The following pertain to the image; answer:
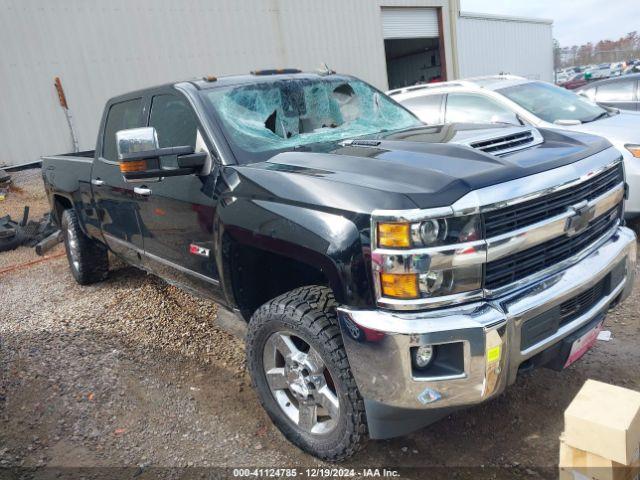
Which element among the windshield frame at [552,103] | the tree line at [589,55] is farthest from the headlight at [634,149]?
the tree line at [589,55]

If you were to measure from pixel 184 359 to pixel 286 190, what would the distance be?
1.86 m

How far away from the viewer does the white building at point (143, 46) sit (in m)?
11.1

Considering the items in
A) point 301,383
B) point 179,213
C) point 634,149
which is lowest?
point 301,383

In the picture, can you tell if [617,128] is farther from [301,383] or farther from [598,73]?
[598,73]

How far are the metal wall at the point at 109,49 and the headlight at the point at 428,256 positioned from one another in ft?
37.7

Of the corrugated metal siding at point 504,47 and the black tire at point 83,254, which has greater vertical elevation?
the corrugated metal siding at point 504,47

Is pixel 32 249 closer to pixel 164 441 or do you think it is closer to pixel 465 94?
pixel 164 441

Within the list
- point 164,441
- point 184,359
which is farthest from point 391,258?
point 184,359

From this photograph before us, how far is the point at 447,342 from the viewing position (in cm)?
204

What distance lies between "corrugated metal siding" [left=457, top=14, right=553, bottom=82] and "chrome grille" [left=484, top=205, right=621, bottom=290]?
18.6 meters

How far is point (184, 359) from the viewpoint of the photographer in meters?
3.78

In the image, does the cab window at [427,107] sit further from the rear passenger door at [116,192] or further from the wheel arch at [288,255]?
the wheel arch at [288,255]

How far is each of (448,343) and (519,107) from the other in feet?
15.9

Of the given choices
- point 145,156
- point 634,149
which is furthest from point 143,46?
point 145,156
